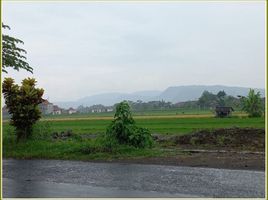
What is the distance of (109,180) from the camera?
36.2ft

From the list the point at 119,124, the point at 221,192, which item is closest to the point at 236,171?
the point at 221,192

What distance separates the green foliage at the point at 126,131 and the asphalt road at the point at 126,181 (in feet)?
11.9

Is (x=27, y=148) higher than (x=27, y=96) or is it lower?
lower

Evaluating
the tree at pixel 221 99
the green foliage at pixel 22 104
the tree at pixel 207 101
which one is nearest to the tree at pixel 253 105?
the green foliage at pixel 22 104

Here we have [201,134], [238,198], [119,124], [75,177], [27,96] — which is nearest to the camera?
[238,198]

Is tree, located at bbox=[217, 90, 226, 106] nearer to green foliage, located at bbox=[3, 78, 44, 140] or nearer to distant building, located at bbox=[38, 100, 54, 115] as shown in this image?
distant building, located at bbox=[38, 100, 54, 115]

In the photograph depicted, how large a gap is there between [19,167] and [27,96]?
6.12 m

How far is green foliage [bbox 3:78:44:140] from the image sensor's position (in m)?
19.6

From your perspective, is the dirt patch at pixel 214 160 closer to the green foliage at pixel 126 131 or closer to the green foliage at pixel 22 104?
the green foliage at pixel 126 131

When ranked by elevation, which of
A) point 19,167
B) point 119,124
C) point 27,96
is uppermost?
point 27,96

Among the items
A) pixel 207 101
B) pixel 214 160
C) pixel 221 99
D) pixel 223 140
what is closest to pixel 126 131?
pixel 214 160

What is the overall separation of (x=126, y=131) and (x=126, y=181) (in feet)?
23.2

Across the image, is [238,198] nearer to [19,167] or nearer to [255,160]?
[255,160]

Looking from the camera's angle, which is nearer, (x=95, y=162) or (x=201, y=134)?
(x=95, y=162)
